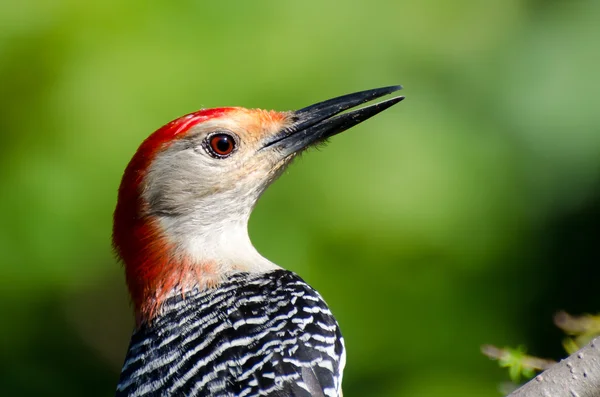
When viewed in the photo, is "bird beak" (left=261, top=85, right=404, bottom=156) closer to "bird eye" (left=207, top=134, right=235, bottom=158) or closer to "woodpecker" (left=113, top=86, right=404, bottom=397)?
"woodpecker" (left=113, top=86, right=404, bottom=397)

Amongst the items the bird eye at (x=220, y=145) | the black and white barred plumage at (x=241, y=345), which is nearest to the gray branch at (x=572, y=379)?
the black and white barred plumage at (x=241, y=345)

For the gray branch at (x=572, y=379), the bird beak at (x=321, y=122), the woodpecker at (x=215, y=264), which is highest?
the bird beak at (x=321, y=122)

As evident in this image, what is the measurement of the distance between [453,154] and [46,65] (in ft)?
8.50

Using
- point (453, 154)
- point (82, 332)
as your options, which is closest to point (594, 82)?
point (453, 154)

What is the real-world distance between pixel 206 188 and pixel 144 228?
0.36m

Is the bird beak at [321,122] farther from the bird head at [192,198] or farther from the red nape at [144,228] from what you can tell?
the red nape at [144,228]

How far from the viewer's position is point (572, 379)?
2.98 m

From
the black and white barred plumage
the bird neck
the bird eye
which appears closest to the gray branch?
the black and white barred plumage

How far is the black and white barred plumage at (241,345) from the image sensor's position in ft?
12.3

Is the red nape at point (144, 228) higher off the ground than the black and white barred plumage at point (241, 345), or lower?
higher

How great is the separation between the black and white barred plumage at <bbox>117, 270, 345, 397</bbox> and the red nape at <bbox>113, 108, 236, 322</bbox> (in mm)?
187

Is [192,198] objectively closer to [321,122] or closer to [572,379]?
[321,122]

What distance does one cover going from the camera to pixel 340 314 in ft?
18.8

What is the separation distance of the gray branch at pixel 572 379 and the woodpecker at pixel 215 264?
105cm
